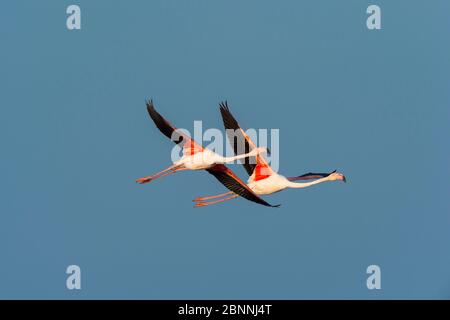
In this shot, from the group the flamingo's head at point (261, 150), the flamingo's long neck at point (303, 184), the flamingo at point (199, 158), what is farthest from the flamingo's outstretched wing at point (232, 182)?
the flamingo's long neck at point (303, 184)

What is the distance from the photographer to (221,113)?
3328 cm

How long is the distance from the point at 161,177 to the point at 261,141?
299 cm

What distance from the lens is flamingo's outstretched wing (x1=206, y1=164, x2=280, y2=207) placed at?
31944 mm

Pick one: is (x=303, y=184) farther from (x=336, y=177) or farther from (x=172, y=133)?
(x=172, y=133)

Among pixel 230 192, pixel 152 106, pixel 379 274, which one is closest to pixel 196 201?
pixel 230 192

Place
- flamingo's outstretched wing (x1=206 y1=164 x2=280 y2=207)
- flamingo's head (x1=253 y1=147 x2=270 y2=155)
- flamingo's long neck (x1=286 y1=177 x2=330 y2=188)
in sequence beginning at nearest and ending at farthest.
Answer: flamingo's outstretched wing (x1=206 y1=164 x2=280 y2=207) → flamingo's head (x1=253 y1=147 x2=270 y2=155) → flamingo's long neck (x1=286 y1=177 x2=330 y2=188)

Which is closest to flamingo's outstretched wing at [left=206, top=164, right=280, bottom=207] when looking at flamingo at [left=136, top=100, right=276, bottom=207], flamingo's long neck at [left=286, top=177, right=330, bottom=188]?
flamingo at [left=136, top=100, right=276, bottom=207]

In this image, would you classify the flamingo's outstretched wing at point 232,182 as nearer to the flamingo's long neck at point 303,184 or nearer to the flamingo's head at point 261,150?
the flamingo's head at point 261,150

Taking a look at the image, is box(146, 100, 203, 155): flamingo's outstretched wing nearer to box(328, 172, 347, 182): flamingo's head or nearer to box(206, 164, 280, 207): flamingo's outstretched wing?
box(206, 164, 280, 207): flamingo's outstretched wing

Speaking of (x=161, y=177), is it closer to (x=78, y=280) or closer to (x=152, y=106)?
(x=152, y=106)

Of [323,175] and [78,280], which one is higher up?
[323,175]
